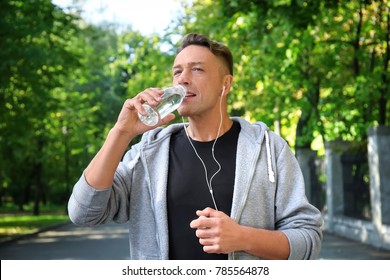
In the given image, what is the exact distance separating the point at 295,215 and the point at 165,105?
55cm

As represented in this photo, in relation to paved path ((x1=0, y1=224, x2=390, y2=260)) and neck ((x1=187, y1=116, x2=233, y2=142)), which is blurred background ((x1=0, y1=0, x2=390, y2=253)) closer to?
paved path ((x1=0, y1=224, x2=390, y2=260))

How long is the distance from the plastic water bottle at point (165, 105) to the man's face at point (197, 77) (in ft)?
0.10

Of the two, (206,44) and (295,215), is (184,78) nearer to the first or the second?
(206,44)

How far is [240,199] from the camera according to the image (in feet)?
7.16

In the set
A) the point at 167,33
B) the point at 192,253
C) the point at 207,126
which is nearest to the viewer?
the point at 192,253

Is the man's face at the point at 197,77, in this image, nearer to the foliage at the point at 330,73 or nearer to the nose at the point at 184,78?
the nose at the point at 184,78

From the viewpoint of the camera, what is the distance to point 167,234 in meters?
2.22

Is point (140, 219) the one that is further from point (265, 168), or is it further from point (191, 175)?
point (265, 168)

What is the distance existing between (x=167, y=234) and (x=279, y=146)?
1.60ft

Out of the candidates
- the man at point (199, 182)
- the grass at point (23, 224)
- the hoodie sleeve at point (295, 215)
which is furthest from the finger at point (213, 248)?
the grass at point (23, 224)

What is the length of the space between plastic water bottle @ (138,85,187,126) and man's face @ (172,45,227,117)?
0.03 m

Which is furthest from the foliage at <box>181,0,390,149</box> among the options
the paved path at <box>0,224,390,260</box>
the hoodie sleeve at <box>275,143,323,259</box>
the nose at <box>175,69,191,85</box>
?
the hoodie sleeve at <box>275,143,323,259</box>
